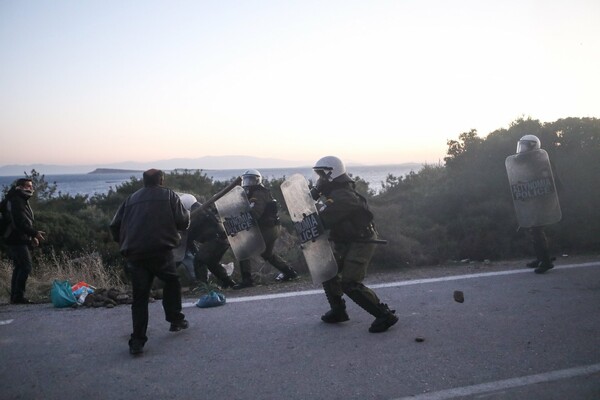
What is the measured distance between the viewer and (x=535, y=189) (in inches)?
305

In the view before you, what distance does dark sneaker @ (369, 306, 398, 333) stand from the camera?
5.09 m

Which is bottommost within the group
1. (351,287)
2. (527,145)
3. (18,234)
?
(351,287)

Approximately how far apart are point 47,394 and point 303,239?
2.90 meters

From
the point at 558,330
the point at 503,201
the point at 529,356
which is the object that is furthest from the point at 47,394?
the point at 503,201

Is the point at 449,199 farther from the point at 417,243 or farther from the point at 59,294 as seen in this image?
the point at 59,294

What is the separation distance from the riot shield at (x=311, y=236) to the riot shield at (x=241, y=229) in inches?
97.7

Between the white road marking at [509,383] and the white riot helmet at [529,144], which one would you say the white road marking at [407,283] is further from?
the white road marking at [509,383]

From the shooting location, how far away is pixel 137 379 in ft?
13.5

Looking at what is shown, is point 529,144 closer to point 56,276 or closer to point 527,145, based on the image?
point 527,145

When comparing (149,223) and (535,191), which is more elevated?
(149,223)

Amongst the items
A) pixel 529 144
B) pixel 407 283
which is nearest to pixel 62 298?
pixel 407 283

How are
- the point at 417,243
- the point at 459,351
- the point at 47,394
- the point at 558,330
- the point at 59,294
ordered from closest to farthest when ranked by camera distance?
the point at 47,394, the point at 459,351, the point at 558,330, the point at 59,294, the point at 417,243

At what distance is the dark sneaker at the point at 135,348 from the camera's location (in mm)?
4656

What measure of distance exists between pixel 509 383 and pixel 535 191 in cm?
467
